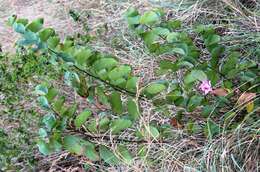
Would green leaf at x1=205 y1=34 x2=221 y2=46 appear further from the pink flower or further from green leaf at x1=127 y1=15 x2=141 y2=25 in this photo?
green leaf at x1=127 y1=15 x2=141 y2=25

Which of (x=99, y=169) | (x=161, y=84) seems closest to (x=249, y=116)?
(x=161, y=84)

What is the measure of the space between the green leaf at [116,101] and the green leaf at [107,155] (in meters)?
0.14

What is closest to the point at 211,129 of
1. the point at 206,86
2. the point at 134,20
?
the point at 206,86

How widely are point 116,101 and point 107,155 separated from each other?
0.20 m

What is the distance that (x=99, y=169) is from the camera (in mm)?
2295

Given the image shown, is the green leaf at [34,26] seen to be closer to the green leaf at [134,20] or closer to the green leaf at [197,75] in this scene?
the green leaf at [134,20]

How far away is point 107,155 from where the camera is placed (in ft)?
6.33

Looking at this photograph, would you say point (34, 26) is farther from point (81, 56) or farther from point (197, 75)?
point (197, 75)

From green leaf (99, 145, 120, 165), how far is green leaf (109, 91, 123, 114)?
0.47 ft

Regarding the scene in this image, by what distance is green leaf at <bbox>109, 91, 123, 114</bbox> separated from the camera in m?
1.87

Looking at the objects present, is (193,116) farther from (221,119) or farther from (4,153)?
(4,153)

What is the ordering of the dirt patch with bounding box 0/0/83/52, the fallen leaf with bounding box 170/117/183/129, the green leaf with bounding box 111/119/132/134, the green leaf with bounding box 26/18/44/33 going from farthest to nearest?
the dirt patch with bounding box 0/0/83/52 → the fallen leaf with bounding box 170/117/183/129 → the green leaf with bounding box 111/119/132/134 → the green leaf with bounding box 26/18/44/33

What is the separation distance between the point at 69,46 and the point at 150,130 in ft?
1.42

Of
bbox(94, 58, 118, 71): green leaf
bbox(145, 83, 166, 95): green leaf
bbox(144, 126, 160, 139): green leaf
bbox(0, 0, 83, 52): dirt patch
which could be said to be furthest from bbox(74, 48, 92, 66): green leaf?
bbox(0, 0, 83, 52): dirt patch
